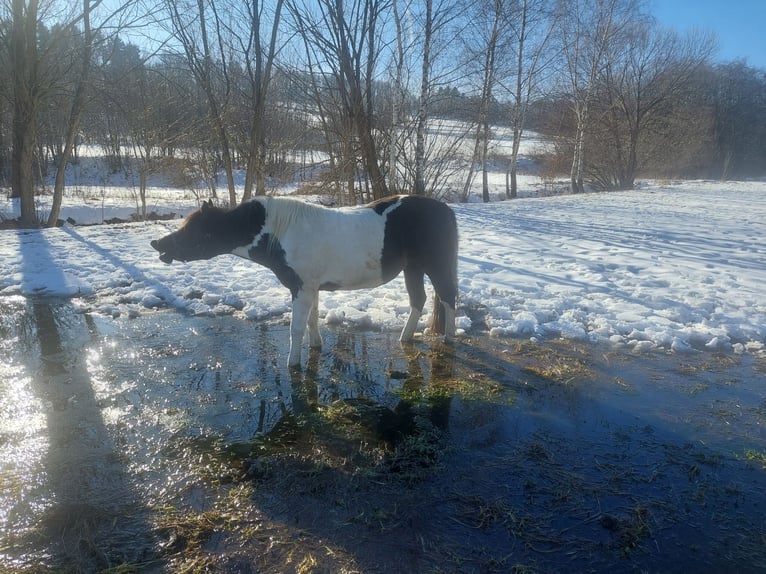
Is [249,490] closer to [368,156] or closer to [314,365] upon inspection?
[314,365]

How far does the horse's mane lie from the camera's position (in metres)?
4.64

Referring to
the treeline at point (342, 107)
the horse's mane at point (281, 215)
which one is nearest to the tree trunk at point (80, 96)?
the treeline at point (342, 107)

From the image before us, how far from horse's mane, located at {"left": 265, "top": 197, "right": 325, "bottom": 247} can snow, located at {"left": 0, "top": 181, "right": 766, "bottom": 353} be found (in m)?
1.62

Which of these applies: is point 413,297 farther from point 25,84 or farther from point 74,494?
point 25,84

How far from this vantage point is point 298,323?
15.3ft

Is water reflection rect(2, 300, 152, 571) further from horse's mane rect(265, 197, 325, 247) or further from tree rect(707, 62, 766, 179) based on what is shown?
tree rect(707, 62, 766, 179)

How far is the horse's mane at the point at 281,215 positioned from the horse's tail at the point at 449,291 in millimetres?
1421

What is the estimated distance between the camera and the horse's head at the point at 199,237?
15.5 ft

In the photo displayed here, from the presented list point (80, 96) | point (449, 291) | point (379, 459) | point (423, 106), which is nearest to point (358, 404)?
point (379, 459)

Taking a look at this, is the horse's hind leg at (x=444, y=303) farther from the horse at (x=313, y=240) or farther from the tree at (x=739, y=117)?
the tree at (x=739, y=117)

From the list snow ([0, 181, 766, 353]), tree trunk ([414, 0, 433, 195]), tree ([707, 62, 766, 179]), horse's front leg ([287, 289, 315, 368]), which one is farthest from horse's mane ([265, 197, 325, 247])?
tree ([707, 62, 766, 179])

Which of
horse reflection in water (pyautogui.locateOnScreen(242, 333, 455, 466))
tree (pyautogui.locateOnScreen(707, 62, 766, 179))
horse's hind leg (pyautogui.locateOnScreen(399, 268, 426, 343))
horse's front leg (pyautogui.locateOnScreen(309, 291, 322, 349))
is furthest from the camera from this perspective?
tree (pyautogui.locateOnScreen(707, 62, 766, 179))

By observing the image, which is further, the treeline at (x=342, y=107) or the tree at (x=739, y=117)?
the tree at (x=739, y=117)

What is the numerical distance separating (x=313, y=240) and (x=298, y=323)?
2.61 ft
